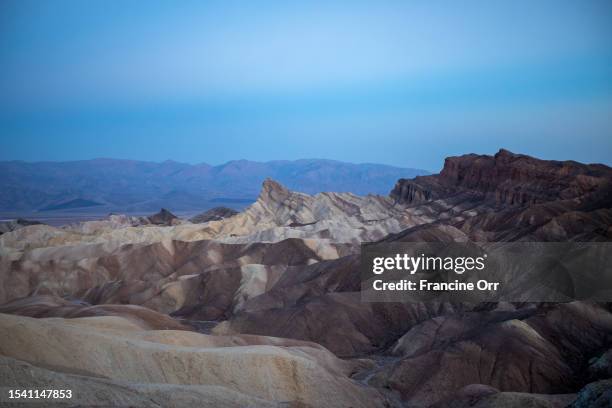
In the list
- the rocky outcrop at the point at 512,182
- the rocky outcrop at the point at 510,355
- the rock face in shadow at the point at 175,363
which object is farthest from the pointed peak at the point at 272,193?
the rock face in shadow at the point at 175,363

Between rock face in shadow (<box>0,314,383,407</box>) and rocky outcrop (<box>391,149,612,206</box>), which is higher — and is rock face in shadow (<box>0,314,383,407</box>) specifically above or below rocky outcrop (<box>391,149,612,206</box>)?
below

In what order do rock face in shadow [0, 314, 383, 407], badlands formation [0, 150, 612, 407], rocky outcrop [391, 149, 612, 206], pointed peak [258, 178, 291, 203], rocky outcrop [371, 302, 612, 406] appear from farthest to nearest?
pointed peak [258, 178, 291, 203] → rocky outcrop [391, 149, 612, 206] → rocky outcrop [371, 302, 612, 406] → badlands formation [0, 150, 612, 407] → rock face in shadow [0, 314, 383, 407]

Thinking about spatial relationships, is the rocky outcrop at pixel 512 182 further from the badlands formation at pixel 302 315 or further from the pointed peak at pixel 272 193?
the pointed peak at pixel 272 193

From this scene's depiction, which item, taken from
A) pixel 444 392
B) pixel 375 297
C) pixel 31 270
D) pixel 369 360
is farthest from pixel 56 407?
pixel 31 270

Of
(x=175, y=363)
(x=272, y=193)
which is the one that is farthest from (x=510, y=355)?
(x=272, y=193)

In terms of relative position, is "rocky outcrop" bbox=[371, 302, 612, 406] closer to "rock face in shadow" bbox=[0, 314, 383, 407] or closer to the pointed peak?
"rock face in shadow" bbox=[0, 314, 383, 407]

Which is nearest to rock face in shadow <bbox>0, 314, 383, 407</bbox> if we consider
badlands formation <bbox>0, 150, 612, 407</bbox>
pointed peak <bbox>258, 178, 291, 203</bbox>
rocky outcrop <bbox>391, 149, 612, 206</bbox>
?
badlands formation <bbox>0, 150, 612, 407</bbox>

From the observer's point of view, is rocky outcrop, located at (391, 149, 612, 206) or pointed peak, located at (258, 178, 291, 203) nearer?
rocky outcrop, located at (391, 149, 612, 206)

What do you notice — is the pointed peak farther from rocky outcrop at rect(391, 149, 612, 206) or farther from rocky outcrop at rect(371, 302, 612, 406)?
rocky outcrop at rect(371, 302, 612, 406)

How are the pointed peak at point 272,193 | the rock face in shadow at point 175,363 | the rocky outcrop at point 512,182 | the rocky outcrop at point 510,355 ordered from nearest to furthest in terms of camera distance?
the rock face in shadow at point 175,363
the rocky outcrop at point 510,355
the rocky outcrop at point 512,182
the pointed peak at point 272,193

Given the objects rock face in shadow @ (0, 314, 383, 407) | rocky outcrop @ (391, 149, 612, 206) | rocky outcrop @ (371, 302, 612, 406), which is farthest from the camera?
rocky outcrop @ (391, 149, 612, 206)
